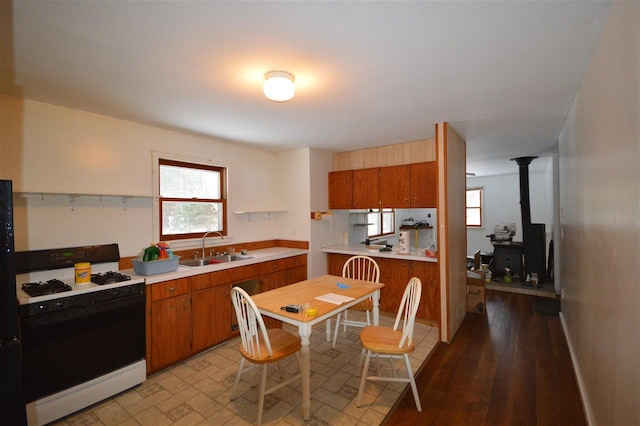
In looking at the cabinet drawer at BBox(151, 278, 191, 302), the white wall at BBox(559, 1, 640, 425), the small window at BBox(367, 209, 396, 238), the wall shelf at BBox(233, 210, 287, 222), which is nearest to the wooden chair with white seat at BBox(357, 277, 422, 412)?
the white wall at BBox(559, 1, 640, 425)

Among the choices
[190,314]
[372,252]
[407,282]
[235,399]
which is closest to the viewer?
[235,399]

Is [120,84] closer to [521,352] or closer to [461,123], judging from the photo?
[461,123]

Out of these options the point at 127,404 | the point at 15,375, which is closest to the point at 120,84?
the point at 15,375

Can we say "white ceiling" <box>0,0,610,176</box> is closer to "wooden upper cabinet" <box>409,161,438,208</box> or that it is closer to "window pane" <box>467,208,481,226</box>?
"wooden upper cabinet" <box>409,161,438,208</box>

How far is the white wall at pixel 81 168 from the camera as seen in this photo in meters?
2.30

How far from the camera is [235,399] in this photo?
7.28ft

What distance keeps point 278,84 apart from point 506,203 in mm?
7150

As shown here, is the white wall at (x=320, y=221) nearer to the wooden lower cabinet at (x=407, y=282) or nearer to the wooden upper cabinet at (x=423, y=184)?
the wooden lower cabinet at (x=407, y=282)

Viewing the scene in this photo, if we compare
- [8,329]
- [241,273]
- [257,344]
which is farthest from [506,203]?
[8,329]

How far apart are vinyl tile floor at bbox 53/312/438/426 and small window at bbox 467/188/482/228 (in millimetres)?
5779

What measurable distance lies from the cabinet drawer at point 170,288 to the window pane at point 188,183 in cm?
110

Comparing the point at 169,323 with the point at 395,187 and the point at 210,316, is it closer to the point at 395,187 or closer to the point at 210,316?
the point at 210,316

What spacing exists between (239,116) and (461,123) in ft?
7.70

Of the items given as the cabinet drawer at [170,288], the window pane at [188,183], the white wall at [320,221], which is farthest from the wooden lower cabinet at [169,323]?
the white wall at [320,221]
